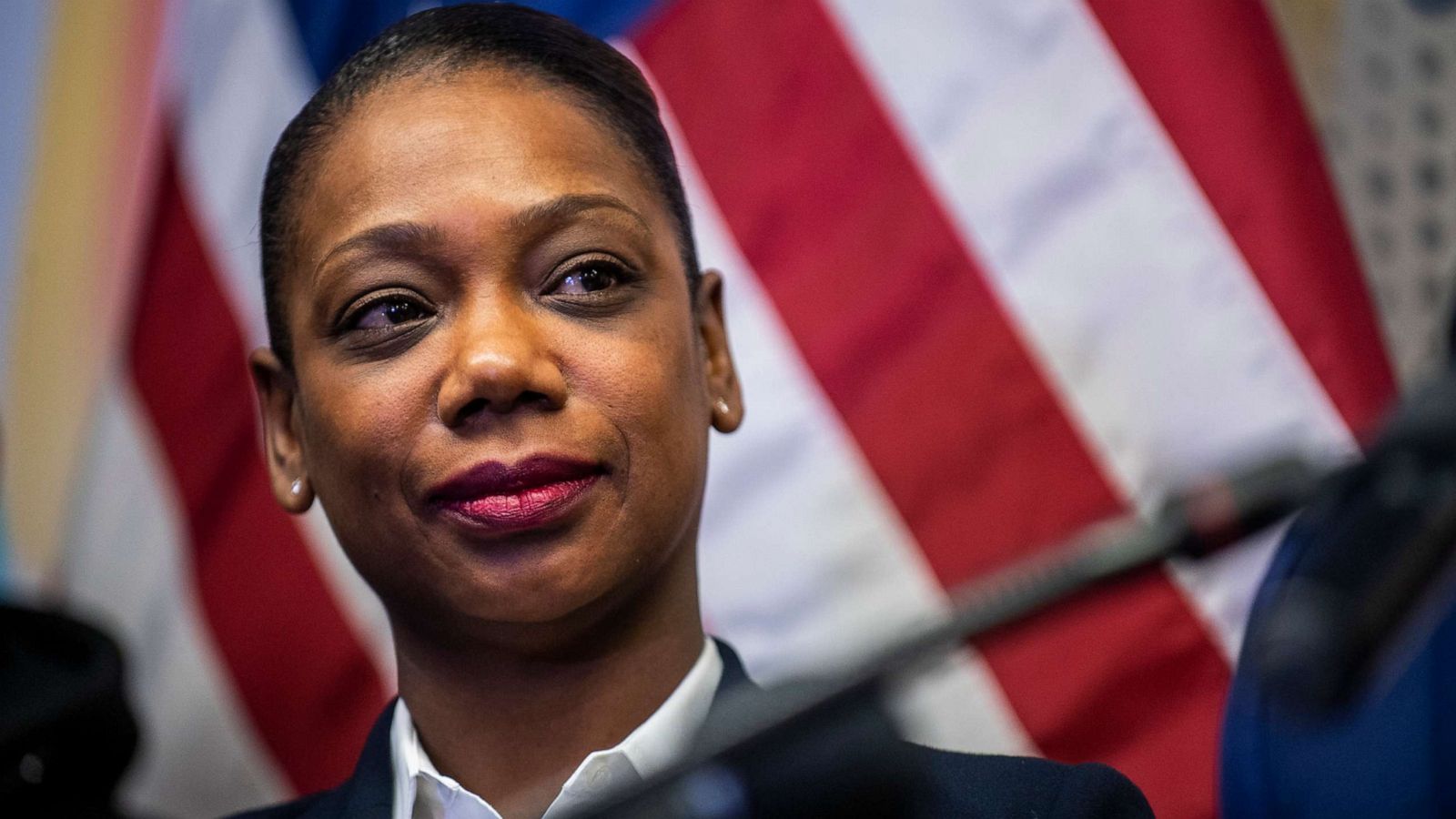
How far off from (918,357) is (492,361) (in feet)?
2.05

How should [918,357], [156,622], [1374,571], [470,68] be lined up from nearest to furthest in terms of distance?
[1374,571] → [470,68] → [918,357] → [156,622]

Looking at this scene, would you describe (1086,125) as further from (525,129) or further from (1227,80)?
(525,129)

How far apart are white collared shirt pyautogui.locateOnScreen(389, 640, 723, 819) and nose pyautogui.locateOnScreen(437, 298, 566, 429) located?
0.60 feet

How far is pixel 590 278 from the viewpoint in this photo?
773mm

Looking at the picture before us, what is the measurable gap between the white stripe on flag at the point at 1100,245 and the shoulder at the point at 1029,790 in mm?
391

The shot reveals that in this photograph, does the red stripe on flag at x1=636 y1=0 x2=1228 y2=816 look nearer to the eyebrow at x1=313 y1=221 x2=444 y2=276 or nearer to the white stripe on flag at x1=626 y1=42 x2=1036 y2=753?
the white stripe on flag at x1=626 y1=42 x2=1036 y2=753

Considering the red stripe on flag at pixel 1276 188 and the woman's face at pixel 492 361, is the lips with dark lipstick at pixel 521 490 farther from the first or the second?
the red stripe on flag at pixel 1276 188

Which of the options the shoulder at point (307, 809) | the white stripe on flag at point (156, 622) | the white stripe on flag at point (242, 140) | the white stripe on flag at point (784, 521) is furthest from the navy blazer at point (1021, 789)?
the white stripe on flag at point (156, 622)

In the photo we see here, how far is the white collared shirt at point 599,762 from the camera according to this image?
0.77m

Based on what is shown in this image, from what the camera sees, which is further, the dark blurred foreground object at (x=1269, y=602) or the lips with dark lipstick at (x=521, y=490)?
the lips with dark lipstick at (x=521, y=490)

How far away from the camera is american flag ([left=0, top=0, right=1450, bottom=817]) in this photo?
3.78 ft

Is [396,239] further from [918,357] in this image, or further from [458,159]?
[918,357]

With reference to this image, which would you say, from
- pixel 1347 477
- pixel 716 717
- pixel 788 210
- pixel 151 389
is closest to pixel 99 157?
pixel 151 389

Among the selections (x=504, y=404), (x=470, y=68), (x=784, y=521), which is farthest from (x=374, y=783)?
(x=784, y=521)
